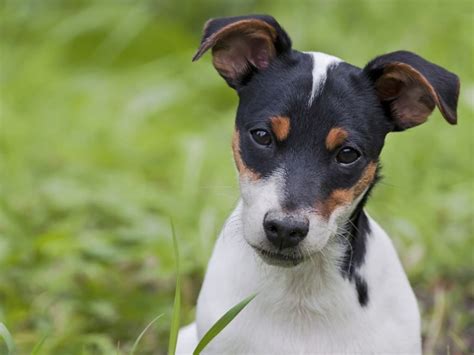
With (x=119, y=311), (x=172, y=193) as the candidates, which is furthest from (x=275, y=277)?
(x=172, y=193)

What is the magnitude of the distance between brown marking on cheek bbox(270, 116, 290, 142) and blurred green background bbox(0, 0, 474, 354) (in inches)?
53.4

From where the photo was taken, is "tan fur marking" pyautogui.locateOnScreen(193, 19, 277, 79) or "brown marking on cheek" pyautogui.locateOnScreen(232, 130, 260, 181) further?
"tan fur marking" pyautogui.locateOnScreen(193, 19, 277, 79)

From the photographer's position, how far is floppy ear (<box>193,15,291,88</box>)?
13.1ft

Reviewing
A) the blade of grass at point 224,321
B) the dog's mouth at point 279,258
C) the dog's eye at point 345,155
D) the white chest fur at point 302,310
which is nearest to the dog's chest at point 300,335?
the white chest fur at point 302,310

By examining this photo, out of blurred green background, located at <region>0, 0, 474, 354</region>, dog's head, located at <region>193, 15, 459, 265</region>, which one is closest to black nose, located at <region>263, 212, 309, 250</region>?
dog's head, located at <region>193, 15, 459, 265</region>

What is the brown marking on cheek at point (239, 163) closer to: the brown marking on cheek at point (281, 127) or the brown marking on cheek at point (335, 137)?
the brown marking on cheek at point (281, 127)

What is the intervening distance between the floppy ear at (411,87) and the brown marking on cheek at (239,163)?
0.58 m

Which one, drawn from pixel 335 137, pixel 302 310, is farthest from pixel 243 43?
pixel 302 310

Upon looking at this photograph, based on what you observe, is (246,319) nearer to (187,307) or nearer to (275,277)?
(275,277)

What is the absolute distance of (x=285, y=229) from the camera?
11.8 ft

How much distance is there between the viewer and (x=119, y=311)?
5684mm

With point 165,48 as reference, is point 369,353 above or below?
above

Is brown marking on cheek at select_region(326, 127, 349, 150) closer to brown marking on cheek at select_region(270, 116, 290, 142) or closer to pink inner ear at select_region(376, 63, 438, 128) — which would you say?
brown marking on cheek at select_region(270, 116, 290, 142)

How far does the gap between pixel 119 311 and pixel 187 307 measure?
419mm
